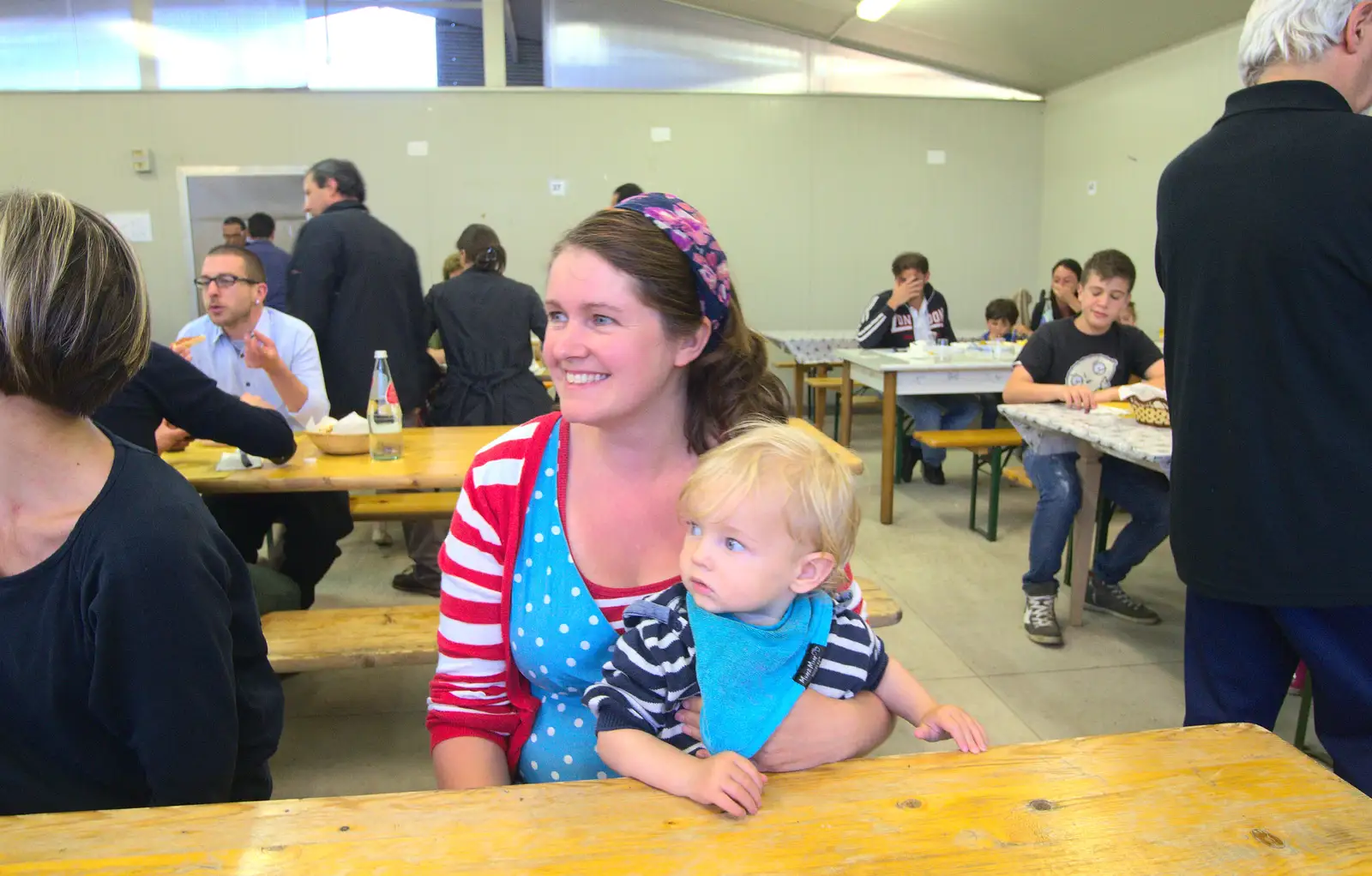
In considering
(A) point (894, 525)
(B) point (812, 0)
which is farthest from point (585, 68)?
(A) point (894, 525)

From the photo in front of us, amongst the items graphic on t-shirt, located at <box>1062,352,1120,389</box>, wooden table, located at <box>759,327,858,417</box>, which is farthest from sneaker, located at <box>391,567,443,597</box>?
wooden table, located at <box>759,327,858,417</box>

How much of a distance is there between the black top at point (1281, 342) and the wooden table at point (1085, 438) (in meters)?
1.25

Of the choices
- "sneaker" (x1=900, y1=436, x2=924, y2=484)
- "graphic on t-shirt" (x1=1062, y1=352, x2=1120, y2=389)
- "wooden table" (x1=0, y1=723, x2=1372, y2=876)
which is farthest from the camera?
"sneaker" (x1=900, y1=436, x2=924, y2=484)

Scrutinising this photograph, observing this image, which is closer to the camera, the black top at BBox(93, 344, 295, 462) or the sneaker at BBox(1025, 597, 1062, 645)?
the black top at BBox(93, 344, 295, 462)

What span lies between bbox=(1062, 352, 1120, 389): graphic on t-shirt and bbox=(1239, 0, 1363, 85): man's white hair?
7.26ft

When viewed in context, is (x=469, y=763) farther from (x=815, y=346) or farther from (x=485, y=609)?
(x=815, y=346)

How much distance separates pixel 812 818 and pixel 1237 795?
17.7 inches

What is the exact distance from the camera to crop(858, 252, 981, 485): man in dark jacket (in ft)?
19.6

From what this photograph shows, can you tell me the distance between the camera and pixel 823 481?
45.3 inches

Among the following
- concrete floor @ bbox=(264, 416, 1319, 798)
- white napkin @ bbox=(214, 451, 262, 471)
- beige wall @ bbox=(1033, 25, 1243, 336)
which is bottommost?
concrete floor @ bbox=(264, 416, 1319, 798)

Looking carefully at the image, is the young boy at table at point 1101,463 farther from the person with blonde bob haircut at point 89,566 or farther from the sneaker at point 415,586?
the person with blonde bob haircut at point 89,566

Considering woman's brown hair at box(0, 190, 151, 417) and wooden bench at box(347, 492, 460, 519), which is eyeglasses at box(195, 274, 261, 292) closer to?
wooden bench at box(347, 492, 460, 519)

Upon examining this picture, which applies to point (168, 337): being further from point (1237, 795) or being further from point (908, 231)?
point (1237, 795)

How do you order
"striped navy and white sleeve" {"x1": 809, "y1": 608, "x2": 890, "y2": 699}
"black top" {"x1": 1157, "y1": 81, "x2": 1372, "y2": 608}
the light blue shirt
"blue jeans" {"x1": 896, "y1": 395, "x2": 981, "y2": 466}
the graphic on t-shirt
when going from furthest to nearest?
"blue jeans" {"x1": 896, "y1": 395, "x2": 981, "y2": 466} → the graphic on t-shirt → the light blue shirt → "black top" {"x1": 1157, "y1": 81, "x2": 1372, "y2": 608} → "striped navy and white sleeve" {"x1": 809, "y1": 608, "x2": 890, "y2": 699}
